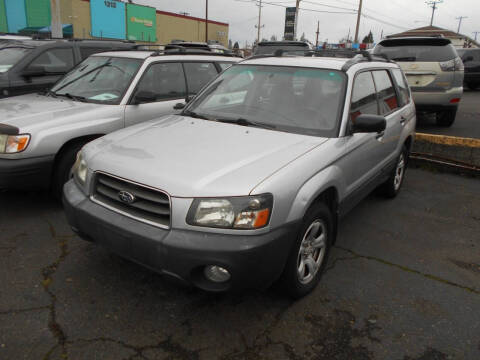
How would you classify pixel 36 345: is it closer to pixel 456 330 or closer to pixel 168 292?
pixel 168 292

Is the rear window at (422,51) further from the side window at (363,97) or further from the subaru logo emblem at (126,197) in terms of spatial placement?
the subaru logo emblem at (126,197)

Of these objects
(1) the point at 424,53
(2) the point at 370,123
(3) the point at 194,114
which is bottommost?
(3) the point at 194,114

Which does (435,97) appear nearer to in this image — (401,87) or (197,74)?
(401,87)

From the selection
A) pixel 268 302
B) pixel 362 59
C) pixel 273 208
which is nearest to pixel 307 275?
pixel 268 302

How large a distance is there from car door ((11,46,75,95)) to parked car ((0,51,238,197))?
1.41 m

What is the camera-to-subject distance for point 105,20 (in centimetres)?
4181

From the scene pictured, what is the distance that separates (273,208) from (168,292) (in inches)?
44.0

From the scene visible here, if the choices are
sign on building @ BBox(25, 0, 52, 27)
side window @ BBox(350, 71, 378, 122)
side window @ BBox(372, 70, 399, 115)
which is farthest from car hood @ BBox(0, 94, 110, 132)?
sign on building @ BBox(25, 0, 52, 27)

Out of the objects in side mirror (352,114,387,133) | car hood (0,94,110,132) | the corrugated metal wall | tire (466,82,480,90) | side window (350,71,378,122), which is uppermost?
the corrugated metal wall

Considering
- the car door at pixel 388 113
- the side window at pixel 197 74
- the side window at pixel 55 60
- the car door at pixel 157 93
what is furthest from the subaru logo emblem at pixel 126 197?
the side window at pixel 55 60

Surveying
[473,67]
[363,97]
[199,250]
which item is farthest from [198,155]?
[473,67]

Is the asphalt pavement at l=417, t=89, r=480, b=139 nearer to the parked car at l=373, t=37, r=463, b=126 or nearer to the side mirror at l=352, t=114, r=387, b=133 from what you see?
the parked car at l=373, t=37, r=463, b=126

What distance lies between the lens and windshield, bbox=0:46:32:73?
22.6 feet

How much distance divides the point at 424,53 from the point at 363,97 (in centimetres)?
537
